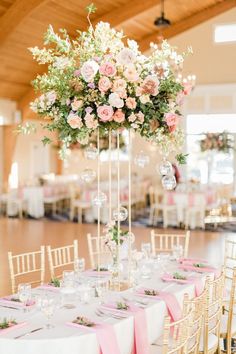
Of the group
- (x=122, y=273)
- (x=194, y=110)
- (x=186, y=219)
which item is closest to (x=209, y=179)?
(x=194, y=110)

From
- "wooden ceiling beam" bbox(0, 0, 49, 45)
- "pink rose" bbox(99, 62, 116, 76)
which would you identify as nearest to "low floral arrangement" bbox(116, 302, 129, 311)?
"pink rose" bbox(99, 62, 116, 76)

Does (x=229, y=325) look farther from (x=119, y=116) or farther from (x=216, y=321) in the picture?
(x=119, y=116)

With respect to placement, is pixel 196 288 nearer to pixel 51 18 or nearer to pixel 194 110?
pixel 51 18

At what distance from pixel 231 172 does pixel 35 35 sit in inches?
250

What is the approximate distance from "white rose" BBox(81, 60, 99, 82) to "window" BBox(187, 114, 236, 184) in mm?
10668

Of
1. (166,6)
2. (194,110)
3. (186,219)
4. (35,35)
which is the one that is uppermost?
(166,6)

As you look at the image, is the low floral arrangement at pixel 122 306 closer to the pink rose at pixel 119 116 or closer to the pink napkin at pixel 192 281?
the pink napkin at pixel 192 281

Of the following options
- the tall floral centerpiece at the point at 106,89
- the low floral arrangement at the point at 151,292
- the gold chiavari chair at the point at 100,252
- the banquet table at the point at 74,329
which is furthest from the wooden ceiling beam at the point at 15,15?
the banquet table at the point at 74,329

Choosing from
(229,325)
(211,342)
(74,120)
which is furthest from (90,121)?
(229,325)

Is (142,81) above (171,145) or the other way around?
above

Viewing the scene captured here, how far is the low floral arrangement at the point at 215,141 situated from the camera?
13758mm

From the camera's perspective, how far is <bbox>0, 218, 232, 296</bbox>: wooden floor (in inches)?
354

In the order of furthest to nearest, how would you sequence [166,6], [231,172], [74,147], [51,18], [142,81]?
[74,147] < [231,172] < [166,6] < [51,18] < [142,81]

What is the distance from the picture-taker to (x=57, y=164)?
18734 millimetres
